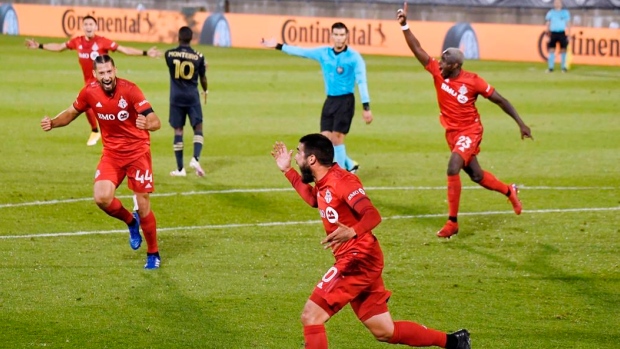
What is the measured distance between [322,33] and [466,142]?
25285mm

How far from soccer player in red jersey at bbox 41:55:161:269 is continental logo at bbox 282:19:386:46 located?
26.4m

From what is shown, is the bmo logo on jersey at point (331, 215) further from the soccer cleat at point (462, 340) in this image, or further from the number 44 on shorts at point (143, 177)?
the number 44 on shorts at point (143, 177)

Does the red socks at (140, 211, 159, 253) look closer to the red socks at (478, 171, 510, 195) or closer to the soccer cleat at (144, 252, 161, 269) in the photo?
the soccer cleat at (144, 252, 161, 269)

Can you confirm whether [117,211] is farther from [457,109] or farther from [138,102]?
[457,109]

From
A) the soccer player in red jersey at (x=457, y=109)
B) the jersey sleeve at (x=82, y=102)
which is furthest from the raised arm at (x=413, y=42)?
the jersey sleeve at (x=82, y=102)

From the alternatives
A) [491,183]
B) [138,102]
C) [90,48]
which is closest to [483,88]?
[491,183]

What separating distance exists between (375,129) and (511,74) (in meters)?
10.8

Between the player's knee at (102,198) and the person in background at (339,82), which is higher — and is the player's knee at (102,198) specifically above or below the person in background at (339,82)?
below

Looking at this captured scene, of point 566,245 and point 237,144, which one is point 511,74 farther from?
point 566,245

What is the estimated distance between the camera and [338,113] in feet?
53.8

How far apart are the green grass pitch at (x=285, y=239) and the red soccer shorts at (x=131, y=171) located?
881 mm

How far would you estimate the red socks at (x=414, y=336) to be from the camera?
8.02 meters

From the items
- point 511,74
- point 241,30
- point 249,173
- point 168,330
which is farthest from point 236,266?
point 241,30

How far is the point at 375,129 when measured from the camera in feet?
71.9
